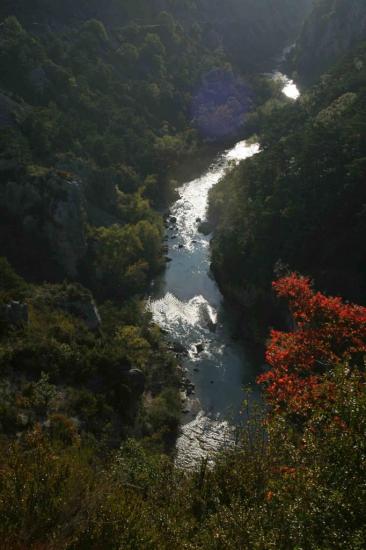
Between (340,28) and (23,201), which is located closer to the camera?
(23,201)

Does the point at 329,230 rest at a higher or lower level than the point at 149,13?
lower

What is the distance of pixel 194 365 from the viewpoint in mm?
68125

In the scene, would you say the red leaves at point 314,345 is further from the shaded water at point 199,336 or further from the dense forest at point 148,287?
the shaded water at point 199,336

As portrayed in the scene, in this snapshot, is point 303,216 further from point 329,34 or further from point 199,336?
point 329,34

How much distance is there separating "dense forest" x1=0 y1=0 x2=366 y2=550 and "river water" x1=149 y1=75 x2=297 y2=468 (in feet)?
7.93

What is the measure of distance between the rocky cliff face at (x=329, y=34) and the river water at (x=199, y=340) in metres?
93.8

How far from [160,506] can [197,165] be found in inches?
4254

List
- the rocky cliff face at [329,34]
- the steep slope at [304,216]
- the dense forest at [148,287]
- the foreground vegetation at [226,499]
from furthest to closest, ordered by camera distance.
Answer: the rocky cliff face at [329,34]
the steep slope at [304,216]
the dense forest at [148,287]
the foreground vegetation at [226,499]

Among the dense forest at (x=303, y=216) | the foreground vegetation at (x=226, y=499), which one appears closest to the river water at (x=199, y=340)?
the dense forest at (x=303, y=216)

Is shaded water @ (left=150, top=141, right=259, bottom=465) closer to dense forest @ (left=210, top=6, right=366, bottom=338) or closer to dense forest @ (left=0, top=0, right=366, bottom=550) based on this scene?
dense forest @ (left=0, top=0, right=366, bottom=550)

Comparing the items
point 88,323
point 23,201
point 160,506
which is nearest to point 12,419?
→ point 160,506

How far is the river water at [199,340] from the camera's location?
189 feet

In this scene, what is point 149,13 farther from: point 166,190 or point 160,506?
point 160,506

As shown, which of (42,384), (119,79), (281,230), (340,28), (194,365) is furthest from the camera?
(340,28)
